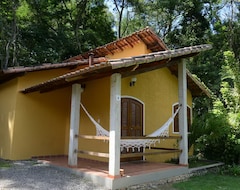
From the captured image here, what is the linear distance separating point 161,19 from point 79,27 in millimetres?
7505

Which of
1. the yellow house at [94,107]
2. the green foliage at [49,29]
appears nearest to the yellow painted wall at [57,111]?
the yellow house at [94,107]

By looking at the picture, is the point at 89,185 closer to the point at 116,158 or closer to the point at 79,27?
the point at 116,158

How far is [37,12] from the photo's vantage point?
64.6 feet

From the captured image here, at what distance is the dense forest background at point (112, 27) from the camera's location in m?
18.7

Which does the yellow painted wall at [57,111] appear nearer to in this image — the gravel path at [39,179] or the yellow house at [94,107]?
the yellow house at [94,107]

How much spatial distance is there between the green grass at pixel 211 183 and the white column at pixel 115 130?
181 cm

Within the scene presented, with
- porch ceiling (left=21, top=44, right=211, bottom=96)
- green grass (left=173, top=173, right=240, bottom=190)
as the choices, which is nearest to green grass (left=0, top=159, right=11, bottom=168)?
porch ceiling (left=21, top=44, right=211, bottom=96)

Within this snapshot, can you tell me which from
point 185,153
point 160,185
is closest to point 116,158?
point 160,185

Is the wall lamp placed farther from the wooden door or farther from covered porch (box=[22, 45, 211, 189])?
covered porch (box=[22, 45, 211, 189])

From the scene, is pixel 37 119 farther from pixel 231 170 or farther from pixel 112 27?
pixel 112 27

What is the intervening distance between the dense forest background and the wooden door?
23.9 ft

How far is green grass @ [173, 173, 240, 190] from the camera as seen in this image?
6.70 m

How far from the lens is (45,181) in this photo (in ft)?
20.6

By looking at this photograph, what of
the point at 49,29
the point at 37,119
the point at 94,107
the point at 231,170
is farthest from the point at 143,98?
the point at 49,29
